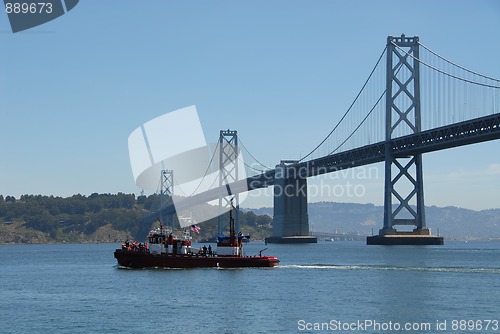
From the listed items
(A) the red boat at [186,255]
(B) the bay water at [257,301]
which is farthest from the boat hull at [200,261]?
(B) the bay water at [257,301]

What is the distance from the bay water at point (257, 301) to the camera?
36.4 metres

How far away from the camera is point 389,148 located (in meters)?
104

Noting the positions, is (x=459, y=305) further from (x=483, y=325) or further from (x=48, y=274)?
(x=48, y=274)

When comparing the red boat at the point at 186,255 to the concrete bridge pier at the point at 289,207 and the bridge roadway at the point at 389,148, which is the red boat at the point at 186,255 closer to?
the bridge roadway at the point at 389,148

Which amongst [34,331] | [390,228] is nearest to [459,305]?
[34,331]

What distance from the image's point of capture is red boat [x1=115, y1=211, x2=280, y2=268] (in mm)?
64062

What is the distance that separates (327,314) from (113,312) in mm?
8873

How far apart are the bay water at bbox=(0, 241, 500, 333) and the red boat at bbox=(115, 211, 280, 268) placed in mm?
829

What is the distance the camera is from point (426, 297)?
45188 millimetres

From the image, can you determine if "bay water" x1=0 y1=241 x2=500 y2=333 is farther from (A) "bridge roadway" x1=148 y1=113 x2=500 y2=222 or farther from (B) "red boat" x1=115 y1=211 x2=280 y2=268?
(A) "bridge roadway" x1=148 y1=113 x2=500 y2=222

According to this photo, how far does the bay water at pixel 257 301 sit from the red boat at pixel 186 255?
0.83m

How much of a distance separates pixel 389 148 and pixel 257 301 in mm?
62105

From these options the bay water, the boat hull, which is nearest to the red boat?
the boat hull

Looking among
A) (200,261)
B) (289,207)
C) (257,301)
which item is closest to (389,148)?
(289,207)
